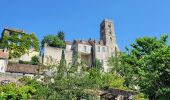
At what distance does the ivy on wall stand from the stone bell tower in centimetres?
2051

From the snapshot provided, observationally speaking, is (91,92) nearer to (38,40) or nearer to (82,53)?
(38,40)

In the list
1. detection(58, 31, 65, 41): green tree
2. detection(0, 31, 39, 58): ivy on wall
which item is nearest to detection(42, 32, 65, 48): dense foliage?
detection(58, 31, 65, 41): green tree

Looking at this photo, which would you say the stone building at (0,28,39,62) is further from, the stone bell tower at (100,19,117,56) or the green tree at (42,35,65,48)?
the stone bell tower at (100,19,117,56)

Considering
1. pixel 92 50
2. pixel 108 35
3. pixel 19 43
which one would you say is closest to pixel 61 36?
pixel 92 50

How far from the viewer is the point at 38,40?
221 ft

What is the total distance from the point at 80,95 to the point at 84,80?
1313 millimetres

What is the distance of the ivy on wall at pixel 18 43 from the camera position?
204 feet

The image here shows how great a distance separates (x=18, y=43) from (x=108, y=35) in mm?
27063

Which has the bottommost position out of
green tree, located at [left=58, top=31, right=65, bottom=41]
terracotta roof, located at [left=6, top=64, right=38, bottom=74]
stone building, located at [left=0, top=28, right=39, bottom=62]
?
terracotta roof, located at [left=6, top=64, right=38, bottom=74]

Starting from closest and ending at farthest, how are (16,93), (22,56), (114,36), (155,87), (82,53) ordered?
(155,87), (16,93), (22,56), (82,53), (114,36)

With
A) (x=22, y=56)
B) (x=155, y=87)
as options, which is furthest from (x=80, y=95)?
(x=22, y=56)

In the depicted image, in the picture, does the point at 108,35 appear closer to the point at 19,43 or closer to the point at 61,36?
the point at 61,36

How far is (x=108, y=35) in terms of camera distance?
Result: 8088cm

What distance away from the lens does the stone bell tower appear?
257 ft
